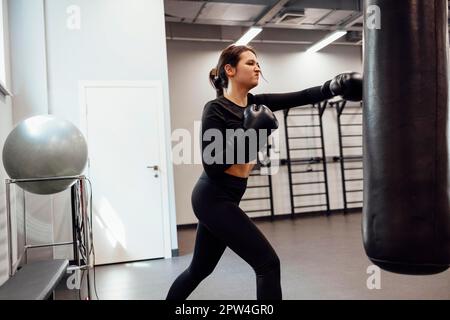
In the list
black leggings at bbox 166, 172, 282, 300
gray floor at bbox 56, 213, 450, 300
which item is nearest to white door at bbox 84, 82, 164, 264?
gray floor at bbox 56, 213, 450, 300

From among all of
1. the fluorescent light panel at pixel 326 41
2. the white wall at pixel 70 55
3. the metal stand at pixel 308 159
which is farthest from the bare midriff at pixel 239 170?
the metal stand at pixel 308 159

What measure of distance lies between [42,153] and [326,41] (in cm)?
527

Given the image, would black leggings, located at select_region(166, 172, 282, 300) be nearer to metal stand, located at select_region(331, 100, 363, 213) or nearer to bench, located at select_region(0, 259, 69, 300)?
bench, located at select_region(0, 259, 69, 300)

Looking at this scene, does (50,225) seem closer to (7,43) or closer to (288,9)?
(7,43)

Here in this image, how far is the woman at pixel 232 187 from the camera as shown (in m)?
1.57

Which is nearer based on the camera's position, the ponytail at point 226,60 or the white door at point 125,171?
the ponytail at point 226,60

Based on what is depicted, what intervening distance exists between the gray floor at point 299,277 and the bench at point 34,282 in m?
0.67

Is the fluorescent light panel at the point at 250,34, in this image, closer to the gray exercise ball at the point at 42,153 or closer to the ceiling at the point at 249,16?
the ceiling at the point at 249,16

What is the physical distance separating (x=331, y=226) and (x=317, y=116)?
2.22 m

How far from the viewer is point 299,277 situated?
10.3ft

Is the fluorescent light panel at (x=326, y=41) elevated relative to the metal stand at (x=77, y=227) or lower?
elevated

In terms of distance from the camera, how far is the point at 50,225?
12.9ft

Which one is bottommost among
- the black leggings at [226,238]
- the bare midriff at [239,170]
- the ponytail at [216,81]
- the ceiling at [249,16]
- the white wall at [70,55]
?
the black leggings at [226,238]
